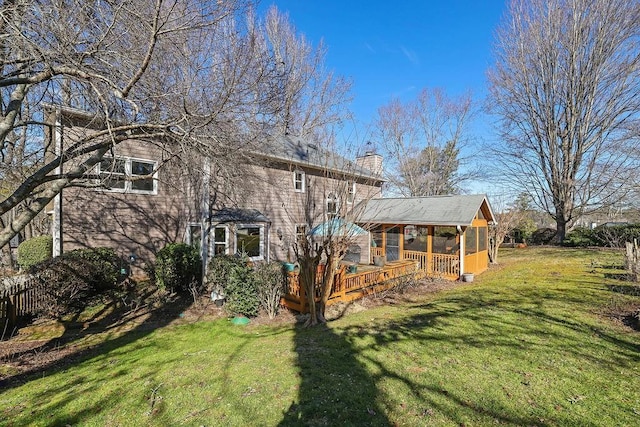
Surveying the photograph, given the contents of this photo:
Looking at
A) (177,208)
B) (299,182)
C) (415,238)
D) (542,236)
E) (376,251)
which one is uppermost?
(299,182)

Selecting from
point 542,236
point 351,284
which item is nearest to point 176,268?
point 351,284

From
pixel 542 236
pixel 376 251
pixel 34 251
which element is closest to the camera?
pixel 34 251

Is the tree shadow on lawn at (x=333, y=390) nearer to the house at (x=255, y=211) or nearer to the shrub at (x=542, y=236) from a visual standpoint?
the house at (x=255, y=211)

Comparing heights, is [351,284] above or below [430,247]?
below

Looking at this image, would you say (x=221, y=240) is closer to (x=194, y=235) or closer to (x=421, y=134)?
(x=194, y=235)

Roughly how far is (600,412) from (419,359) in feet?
7.10

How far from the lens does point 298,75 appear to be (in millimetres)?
22078

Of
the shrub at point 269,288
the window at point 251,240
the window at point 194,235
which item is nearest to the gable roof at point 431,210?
the window at point 251,240

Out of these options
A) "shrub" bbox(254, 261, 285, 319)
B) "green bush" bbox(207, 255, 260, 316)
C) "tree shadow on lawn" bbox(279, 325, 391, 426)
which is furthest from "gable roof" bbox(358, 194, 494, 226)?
"tree shadow on lawn" bbox(279, 325, 391, 426)

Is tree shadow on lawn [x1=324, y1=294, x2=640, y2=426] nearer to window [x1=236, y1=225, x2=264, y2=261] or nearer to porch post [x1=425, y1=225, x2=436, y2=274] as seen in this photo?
porch post [x1=425, y1=225, x2=436, y2=274]

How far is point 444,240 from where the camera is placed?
44.9ft

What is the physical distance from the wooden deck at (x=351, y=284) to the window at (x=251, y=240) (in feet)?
11.9

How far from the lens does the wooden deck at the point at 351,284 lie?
8580mm

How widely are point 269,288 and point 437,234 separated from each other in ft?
29.7
